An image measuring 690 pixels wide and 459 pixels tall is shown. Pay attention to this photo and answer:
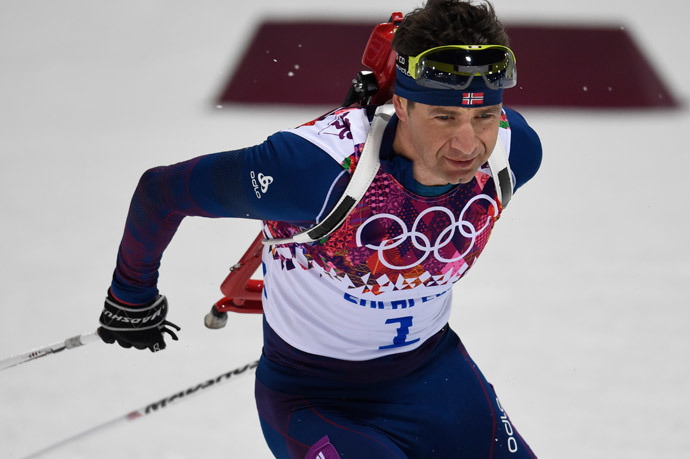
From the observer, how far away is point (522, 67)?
6008mm

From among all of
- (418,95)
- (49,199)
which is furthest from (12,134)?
(418,95)

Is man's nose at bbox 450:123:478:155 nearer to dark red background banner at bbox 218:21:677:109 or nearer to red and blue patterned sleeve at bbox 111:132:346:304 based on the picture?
red and blue patterned sleeve at bbox 111:132:346:304

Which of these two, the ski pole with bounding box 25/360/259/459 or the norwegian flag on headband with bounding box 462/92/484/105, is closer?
the norwegian flag on headband with bounding box 462/92/484/105

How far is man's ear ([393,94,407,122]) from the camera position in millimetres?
1889

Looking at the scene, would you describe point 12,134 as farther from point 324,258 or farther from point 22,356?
point 324,258

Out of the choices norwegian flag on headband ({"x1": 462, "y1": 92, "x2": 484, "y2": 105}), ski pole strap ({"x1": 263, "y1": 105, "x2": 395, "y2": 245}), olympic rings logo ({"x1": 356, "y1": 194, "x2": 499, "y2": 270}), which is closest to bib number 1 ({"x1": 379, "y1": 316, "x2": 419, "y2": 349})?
olympic rings logo ({"x1": 356, "y1": 194, "x2": 499, "y2": 270})

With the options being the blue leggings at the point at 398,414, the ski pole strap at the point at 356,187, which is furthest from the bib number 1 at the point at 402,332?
the ski pole strap at the point at 356,187

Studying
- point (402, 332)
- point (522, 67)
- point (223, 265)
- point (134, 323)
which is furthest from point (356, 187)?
point (522, 67)

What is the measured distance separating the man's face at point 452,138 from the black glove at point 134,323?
858 millimetres

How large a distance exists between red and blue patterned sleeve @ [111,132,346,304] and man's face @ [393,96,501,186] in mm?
176

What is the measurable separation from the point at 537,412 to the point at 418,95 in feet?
5.47

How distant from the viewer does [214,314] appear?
9.11 ft

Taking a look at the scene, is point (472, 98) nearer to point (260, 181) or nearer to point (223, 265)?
point (260, 181)

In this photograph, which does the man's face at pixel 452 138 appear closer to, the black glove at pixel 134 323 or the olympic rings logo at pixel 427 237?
the olympic rings logo at pixel 427 237
